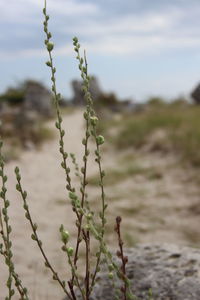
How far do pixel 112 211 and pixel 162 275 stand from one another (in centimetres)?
405

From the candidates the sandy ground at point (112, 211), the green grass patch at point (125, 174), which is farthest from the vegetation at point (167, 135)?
the green grass patch at point (125, 174)

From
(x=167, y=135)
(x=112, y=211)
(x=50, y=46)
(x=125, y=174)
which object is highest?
(x=167, y=135)

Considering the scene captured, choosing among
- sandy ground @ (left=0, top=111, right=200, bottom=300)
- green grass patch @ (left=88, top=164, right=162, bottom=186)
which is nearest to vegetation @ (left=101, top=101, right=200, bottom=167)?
sandy ground @ (left=0, top=111, right=200, bottom=300)

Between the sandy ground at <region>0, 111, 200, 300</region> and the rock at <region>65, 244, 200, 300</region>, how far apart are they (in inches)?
34.3

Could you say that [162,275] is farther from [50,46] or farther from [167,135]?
[167,135]

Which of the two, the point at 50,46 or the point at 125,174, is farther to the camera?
the point at 125,174

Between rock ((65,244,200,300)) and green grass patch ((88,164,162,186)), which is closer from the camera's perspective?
rock ((65,244,200,300))

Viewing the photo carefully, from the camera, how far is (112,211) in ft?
23.4

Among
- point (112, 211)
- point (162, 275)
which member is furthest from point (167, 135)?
point (162, 275)

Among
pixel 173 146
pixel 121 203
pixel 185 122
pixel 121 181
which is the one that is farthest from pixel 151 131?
pixel 121 203

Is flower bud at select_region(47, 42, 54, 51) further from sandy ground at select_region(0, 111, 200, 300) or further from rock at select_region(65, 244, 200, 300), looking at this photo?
sandy ground at select_region(0, 111, 200, 300)

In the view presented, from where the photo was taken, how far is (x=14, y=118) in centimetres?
1502

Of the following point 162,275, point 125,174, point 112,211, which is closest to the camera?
point 162,275

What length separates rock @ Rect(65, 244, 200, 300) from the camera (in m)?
2.92
